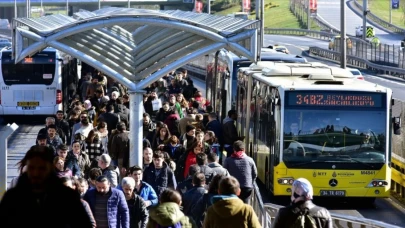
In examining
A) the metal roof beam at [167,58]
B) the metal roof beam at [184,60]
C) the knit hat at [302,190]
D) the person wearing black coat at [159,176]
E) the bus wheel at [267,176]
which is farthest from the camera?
the bus wheel at [267,176]

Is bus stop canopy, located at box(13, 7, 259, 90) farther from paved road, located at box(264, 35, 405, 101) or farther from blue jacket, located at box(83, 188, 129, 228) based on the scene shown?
paved road, located at box(264, 35, 405, 101)

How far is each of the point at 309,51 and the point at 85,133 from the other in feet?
244

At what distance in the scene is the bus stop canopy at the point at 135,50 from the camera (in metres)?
14.6

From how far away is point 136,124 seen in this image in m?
15.7

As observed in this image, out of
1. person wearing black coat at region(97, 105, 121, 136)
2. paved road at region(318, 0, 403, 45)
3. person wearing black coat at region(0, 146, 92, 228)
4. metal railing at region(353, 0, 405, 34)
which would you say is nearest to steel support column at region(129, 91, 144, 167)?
person wearing black coat at region(97, 105, 121, 136)

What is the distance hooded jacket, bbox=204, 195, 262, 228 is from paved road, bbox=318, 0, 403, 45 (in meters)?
94.9

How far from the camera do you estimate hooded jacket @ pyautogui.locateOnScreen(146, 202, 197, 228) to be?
386 inches

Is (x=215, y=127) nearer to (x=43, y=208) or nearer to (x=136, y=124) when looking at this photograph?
(x=136, y=124)

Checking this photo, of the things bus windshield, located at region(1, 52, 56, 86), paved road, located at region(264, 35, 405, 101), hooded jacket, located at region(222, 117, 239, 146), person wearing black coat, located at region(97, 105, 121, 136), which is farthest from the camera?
paved road, located at region(264, 35, 405, 101)

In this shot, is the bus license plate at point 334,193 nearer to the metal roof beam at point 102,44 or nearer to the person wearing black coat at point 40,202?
the metal roof beam at point 102,44

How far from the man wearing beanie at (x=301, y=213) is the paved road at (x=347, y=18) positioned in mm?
95363

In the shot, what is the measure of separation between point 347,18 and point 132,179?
405 ft

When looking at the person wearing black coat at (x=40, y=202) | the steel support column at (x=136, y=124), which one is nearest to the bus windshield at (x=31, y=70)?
the steel support column at (x=136, y=124)

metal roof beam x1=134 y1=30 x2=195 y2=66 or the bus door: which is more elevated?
metal roof beam x1=134 y1=30 x2=195 y2=66
